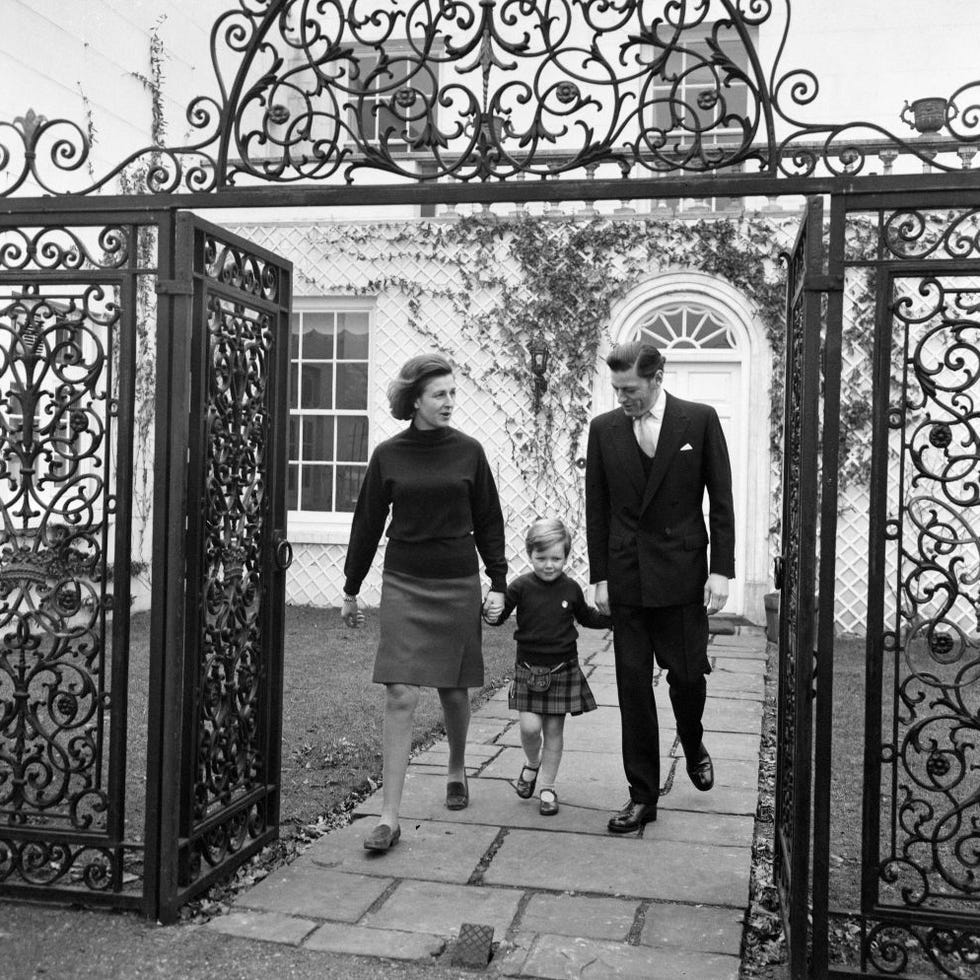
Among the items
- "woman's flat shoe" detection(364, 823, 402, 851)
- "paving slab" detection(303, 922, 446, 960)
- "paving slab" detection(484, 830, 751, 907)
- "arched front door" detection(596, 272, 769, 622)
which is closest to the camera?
"paving slab" detection(303, 922, 446, 960)

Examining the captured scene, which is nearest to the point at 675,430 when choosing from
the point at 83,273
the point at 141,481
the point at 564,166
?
the point at 564,166

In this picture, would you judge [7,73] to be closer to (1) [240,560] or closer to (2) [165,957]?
(1) [240,560]

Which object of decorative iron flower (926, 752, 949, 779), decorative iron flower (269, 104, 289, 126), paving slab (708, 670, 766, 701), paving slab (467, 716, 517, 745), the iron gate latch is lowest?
paving slab (467, 716, 517, 745)

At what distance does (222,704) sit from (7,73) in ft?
22.3

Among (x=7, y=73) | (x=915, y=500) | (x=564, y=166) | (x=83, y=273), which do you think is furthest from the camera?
(x=7, y=73)

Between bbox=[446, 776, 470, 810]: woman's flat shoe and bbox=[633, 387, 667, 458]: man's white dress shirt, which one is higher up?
bbox=[633, 387, 667, 458]: man's white dress shirt

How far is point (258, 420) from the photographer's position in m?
4.19

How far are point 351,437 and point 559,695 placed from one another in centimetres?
680

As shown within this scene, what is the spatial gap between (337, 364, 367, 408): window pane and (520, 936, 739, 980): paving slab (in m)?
8.16

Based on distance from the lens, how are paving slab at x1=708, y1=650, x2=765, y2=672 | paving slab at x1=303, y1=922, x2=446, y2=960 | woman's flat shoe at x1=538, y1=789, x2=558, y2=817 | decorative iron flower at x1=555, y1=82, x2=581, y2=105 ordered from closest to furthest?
paving slab at x1=303, y1=922, x2=446, y2=960
decorative iron flower at x1=555, y1=82, x2=581, y2=105
woman's flat shoe at x1=538, y1=789, x2=558, y2=817
paving slab at x1=708, y1=650, x2=765, y2=672

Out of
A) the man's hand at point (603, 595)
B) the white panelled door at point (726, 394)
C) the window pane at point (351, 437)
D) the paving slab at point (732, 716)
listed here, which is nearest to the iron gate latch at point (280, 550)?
the man's hand at point (603, 595)

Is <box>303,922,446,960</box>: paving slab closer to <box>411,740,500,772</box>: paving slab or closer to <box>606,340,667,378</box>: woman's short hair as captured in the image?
<box>411,740,500,772</box>: paving slab

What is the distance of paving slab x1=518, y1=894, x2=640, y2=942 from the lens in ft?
11.4

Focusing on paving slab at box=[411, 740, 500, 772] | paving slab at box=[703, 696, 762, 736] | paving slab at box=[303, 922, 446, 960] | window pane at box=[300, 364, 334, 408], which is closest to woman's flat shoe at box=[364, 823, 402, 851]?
paving slab at box=[303, 922, 446, 960]
